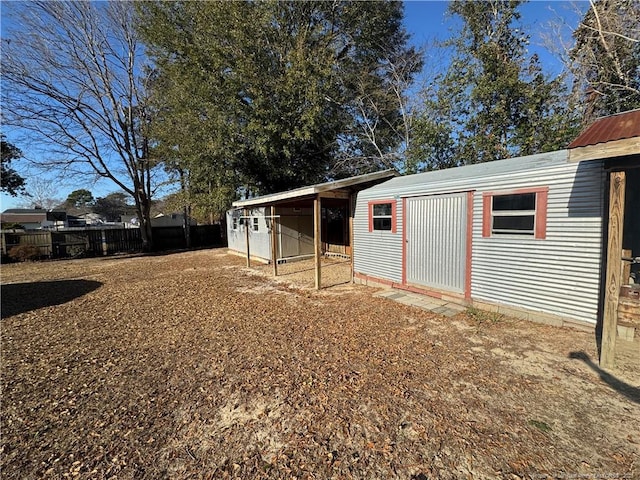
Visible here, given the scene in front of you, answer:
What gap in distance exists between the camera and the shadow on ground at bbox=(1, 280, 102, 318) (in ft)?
20.6

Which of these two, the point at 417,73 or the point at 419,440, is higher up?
the point at 417,73

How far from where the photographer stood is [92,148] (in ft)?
49.2

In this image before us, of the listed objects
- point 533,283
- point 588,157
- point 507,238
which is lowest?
point 533,283

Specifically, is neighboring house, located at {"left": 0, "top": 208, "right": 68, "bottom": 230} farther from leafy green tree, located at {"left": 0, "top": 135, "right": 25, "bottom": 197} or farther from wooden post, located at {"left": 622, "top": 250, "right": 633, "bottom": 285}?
wooden post, located at {"left": 622, "top": 250, "right": 633, "bottom": 285}

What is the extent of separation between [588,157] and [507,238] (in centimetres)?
190

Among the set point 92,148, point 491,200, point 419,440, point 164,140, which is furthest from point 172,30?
point 419,440

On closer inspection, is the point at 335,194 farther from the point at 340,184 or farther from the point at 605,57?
the point at 605,57

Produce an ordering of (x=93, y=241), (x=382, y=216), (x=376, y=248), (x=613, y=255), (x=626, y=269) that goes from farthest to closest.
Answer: (x=93, y=241) < (x=376, y=248) < (x=382, y=216) < (x=626, y=269) < (x=613, y=255)

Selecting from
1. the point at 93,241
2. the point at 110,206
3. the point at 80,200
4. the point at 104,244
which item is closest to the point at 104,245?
the point at 104,244

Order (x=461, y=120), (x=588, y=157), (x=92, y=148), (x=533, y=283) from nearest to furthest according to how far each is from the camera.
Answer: (x=588, y=157) < (x=533, y=283) < (x=461, y=120) < (x=92, y=148)

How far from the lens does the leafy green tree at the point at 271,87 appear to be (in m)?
11.4

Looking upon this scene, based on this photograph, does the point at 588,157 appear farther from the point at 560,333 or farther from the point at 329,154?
the point at 329,154

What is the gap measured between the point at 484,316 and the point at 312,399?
357 centimetres

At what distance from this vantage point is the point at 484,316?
4.88 metres
